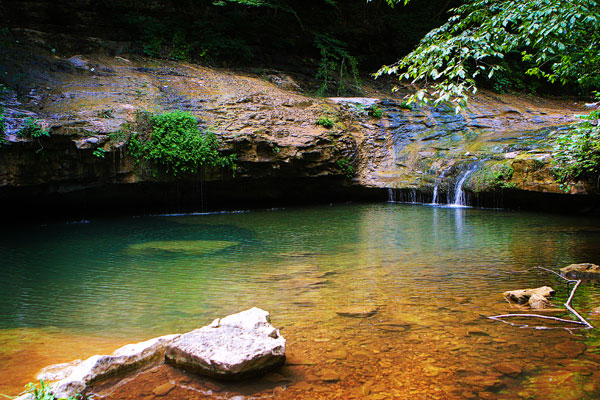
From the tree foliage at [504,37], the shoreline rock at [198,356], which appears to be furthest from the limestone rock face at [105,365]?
the tree foliage at [504,37]

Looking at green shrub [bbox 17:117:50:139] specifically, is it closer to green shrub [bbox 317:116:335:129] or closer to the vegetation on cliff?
green shrub [bbox 317:116:335:129]

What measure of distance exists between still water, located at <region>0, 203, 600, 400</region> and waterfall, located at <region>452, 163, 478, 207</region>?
307 centimetres

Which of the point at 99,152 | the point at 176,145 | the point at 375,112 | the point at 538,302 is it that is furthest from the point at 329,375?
the point at 375,112

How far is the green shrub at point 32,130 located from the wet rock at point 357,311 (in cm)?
820

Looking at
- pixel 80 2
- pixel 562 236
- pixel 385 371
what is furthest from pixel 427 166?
pixel 80 2

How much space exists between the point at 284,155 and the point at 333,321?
8.46m

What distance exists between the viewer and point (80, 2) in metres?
14.5

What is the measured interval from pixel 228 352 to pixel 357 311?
1520mm

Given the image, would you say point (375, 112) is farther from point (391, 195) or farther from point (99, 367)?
point (99, 367)

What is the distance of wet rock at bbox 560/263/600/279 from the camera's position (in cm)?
425

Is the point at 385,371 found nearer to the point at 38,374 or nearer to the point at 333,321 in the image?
the point at 333,321

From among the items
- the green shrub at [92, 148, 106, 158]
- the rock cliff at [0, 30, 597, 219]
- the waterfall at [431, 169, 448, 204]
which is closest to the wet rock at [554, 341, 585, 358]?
the rock cliff at [0, 30, 597, 219]

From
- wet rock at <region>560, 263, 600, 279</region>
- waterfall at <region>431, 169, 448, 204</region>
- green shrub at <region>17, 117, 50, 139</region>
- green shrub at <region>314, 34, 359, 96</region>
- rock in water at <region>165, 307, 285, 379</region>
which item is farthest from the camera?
green shrub at <region>314, 34, 359, 96</region>

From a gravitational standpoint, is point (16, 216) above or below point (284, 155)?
below
